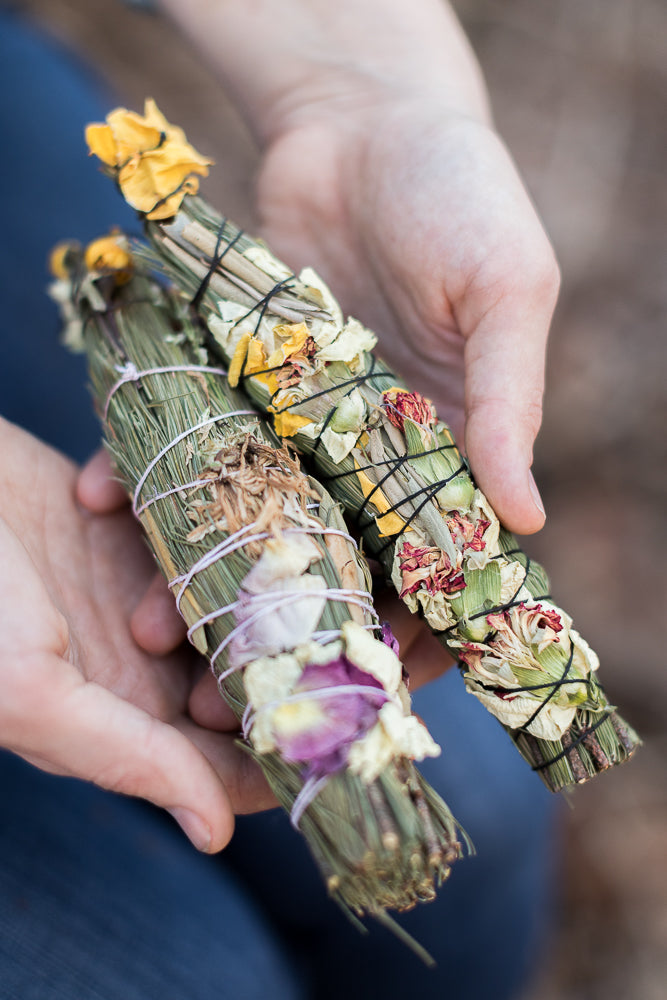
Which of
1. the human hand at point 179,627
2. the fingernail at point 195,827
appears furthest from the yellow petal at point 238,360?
the fingernail at point 195,827

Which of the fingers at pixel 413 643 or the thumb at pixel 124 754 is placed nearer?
the thumb at pixel 124 754

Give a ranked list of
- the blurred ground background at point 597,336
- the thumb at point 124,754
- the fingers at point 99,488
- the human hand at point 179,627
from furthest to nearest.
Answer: the blurred ground background at point 597,336
the fingers at point 99,488
the human hand at point 179,627
the thumb at point 124,754

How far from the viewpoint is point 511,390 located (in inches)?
43.0

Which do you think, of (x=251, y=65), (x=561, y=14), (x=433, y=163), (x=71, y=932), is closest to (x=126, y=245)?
(x=433, y=163)

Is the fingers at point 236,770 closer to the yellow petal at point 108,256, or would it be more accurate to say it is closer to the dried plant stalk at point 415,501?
the dried plant stalk at point 415,501

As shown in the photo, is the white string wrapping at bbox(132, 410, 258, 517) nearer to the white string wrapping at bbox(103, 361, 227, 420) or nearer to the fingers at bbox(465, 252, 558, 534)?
the white string wrapping at bbox(103, 361, 227, 420)

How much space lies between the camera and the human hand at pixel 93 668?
2.77 feet

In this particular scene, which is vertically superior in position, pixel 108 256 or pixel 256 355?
pixel 108 256

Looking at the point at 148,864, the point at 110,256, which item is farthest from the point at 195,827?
the point at 110,256

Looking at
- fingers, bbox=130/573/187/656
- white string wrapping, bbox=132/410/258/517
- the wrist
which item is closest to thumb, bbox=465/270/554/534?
white string wrapping, bbox=132/410/258/517

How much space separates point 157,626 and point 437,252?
2.43 feet

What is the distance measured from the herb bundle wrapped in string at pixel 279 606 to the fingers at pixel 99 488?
0.10 meters

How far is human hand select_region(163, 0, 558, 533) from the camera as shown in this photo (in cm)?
112

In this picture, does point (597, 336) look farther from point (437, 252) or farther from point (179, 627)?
point (179, 627)
